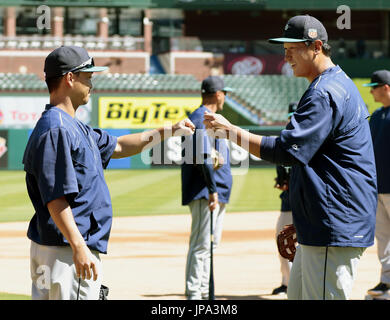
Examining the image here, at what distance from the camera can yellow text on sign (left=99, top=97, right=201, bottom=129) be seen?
110ft

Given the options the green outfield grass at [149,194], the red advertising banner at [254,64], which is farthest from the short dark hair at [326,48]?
the red advertising banner at [254,64]

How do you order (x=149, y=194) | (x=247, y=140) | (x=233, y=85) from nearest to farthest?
(x=247, y=140) → (x=149, y=194) → (x=233, y=85)

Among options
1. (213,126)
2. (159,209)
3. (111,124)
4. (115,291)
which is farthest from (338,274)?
(111,124)

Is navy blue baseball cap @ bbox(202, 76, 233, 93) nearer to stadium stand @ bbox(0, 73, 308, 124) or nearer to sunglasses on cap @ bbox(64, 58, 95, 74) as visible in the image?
sunglasses on cap @ bbox(64, 58, 95, 74)

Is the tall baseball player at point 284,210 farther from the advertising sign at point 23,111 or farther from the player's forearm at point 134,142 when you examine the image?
the advertising sign at point 23,111

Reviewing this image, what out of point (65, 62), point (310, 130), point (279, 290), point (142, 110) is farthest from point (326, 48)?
point (142, 110)

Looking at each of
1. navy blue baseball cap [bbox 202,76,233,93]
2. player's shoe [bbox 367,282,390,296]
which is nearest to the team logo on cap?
navy blue baseball cap [bbox 202,76,233,93]

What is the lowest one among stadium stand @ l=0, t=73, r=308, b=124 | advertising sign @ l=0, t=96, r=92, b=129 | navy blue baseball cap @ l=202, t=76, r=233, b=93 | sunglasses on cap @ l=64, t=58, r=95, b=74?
advertising sign @ l=0, t=96, r=92, b=129

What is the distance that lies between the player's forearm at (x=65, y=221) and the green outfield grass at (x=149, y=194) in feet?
37.8

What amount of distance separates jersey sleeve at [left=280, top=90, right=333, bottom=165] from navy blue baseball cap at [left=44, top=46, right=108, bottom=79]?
4.00 feet

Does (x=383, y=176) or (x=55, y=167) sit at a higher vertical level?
(x=55, y=167)

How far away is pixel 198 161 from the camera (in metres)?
7.21

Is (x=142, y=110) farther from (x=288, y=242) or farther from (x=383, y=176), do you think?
(x=288, y=242)

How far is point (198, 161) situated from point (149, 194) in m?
13.6
